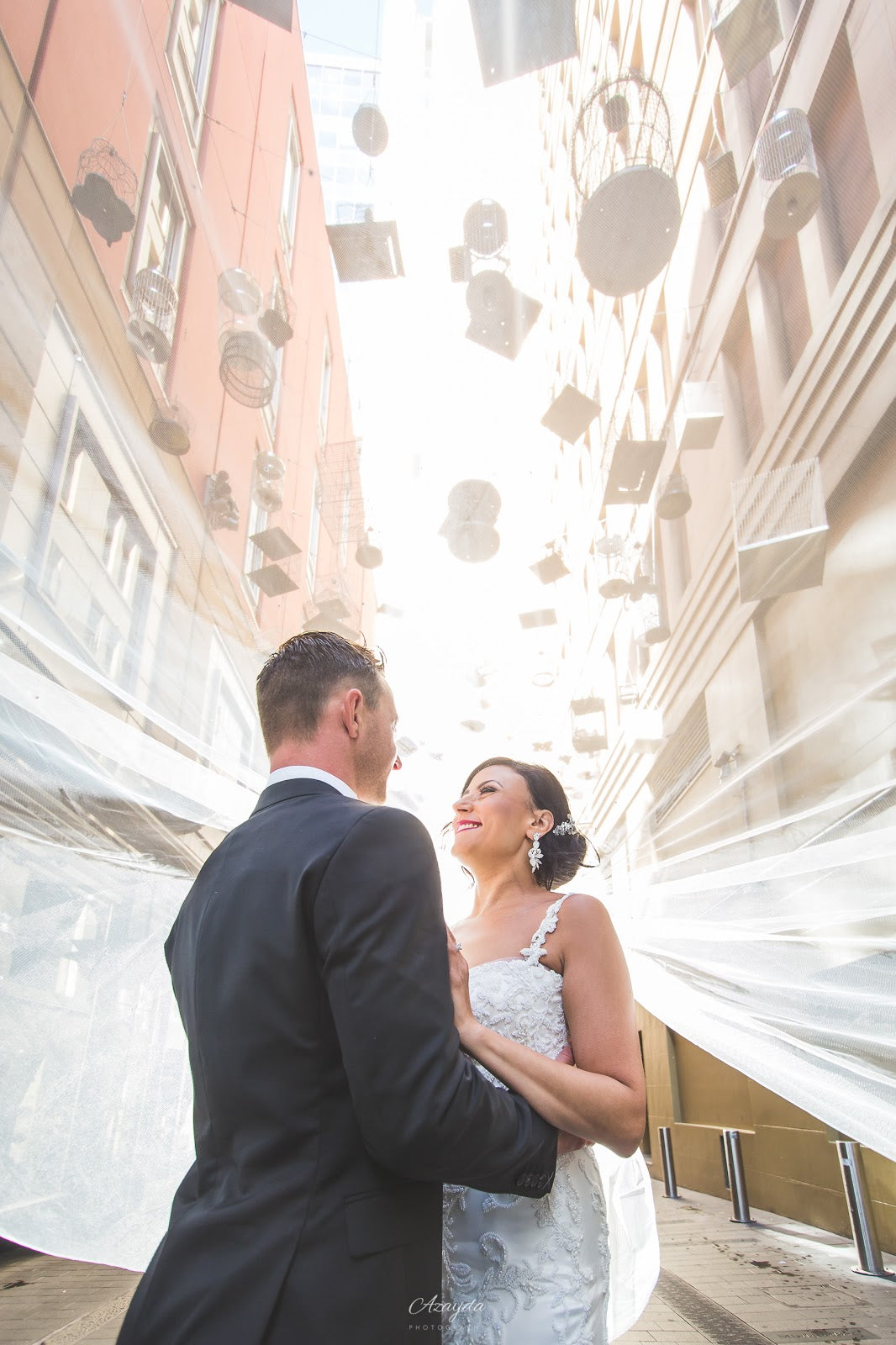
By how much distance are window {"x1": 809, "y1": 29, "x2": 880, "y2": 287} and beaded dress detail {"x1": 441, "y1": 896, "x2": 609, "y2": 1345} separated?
414 centimetres

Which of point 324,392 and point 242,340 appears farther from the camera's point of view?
point 324,392

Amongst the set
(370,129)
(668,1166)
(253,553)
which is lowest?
(668,1166)

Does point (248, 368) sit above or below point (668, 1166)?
above

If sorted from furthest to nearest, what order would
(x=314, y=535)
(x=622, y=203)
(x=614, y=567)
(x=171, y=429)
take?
(x=614, y=567), (x=314, y=535), (x=622, y=203), (x=171, y=429)

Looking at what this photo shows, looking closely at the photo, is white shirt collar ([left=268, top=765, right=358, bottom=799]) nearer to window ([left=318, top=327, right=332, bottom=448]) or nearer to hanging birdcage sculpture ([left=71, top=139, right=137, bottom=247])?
hanging birdcage sculpture ([left=71, top=139, right=137, bottom=247])

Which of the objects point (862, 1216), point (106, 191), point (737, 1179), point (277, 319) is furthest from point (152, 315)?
point (737, 1179)

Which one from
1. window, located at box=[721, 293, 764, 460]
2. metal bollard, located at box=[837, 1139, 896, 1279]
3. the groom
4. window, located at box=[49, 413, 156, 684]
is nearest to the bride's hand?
the groom

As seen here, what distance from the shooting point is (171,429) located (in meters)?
3.40

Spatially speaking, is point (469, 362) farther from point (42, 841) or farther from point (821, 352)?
point (42, 841)

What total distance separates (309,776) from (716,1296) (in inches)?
186

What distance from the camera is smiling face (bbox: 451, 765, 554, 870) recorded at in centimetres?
204

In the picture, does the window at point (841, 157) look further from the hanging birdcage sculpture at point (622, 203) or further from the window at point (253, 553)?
the window at point (253, 553)

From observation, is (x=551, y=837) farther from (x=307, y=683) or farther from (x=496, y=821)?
(x=307, y=683)

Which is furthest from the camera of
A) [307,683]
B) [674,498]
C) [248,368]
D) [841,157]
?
[674,498]
